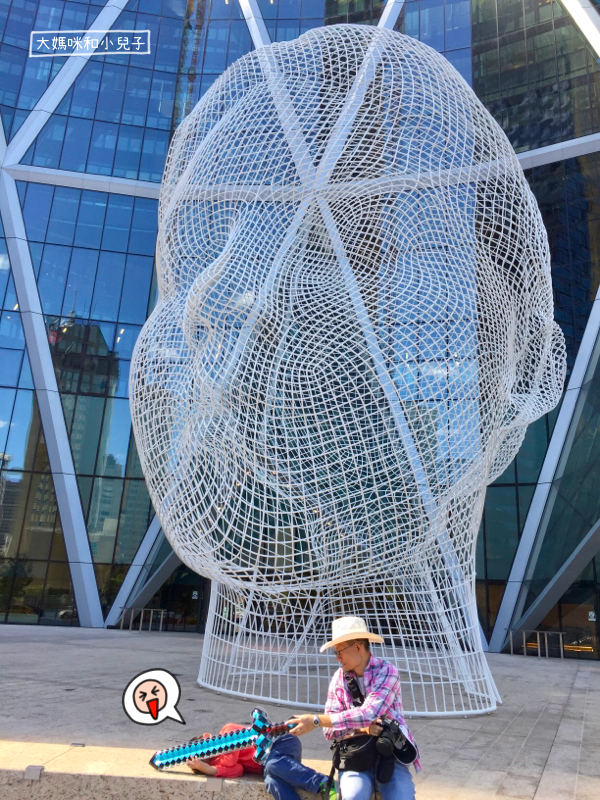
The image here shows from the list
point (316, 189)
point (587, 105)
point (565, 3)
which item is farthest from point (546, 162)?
point (316, 189)

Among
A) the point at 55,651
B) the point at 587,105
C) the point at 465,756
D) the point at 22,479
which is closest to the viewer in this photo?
the point at 465,756

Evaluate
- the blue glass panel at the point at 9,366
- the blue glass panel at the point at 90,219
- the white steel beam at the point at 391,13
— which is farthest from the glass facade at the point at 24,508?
the white steel beam at the point at 391,13

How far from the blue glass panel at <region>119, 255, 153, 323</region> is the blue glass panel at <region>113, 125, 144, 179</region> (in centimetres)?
312

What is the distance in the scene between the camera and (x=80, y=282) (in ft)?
75.0

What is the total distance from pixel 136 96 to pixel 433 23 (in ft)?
35.4

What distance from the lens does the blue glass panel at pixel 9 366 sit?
21.6m

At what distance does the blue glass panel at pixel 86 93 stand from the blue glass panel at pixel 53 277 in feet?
17.1

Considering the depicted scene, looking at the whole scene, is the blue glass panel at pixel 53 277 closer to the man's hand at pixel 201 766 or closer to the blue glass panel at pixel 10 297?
the blue glass panel at pixel 10 297

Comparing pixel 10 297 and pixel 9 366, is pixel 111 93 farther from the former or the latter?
pixel 9 366

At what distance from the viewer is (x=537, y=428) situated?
63.2 ft

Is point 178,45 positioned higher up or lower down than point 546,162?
higher up

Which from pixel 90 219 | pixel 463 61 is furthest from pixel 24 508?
pixel 463 61

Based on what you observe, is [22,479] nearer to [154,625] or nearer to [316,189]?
[154,625]

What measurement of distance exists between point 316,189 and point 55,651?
32.1 ft
